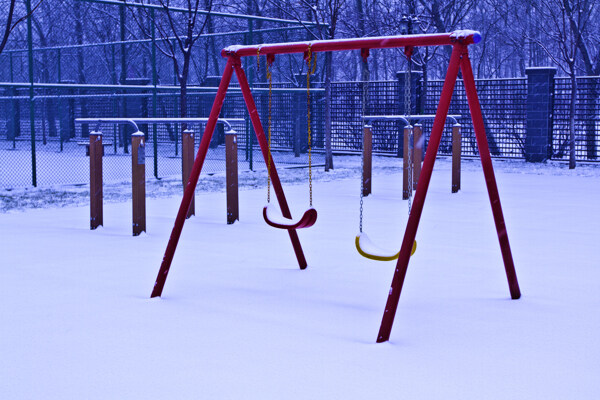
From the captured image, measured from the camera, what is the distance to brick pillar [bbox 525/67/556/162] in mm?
13656

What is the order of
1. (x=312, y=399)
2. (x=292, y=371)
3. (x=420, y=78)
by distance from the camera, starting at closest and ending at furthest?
(x=312, y=399), (x=292, y=371), (x=420, y=78)

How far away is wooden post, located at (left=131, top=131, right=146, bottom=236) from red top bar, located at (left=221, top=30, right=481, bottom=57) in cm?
187

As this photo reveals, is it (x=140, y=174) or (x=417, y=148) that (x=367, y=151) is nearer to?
(x=417, y=148)

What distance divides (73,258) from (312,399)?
302 centimetres

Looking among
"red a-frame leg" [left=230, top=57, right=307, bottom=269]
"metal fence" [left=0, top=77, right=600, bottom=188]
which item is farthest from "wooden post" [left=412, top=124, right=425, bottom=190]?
"metal fence" [left=0, top=77, right=600, bottom=188]

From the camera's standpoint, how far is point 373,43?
156 inches

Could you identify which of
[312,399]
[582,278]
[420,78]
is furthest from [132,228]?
[420,78]

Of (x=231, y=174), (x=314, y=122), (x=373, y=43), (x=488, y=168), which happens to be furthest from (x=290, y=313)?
(x=314, y=122)

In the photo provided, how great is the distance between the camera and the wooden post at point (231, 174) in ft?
21.8

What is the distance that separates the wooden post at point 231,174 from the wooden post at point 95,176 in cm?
103

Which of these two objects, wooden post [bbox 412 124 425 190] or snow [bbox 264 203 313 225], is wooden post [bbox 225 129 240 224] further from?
wooden post [bbox 412 124 425 190]

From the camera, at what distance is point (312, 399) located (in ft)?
8.96

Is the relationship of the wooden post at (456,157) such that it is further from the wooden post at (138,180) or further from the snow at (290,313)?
the wooden post at (138,180)

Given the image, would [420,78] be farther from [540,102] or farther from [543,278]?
[543,278]
